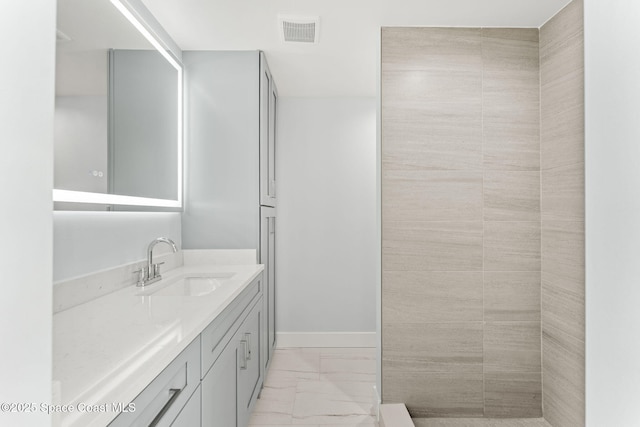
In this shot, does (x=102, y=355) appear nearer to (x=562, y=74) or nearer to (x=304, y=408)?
(x=304, y=408)

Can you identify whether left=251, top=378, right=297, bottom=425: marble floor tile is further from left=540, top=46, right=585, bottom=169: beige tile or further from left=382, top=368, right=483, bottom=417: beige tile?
left=540, top=46, right=585, bottom=169: beige tile

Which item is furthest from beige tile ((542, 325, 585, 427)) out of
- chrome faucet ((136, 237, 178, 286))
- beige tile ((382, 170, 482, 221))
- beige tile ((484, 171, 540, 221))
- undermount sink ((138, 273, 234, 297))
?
chrome faucet ((136, 237, 178, 286))

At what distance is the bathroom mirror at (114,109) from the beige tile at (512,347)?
7.29ft

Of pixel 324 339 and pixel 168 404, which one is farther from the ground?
pixel 168 404

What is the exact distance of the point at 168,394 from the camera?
3.43ft

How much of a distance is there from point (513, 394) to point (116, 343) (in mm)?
2283

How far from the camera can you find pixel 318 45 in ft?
8.29

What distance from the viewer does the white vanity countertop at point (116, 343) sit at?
0.71m

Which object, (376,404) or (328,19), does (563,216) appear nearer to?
(376,404)

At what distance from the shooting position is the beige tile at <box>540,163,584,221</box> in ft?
6.25

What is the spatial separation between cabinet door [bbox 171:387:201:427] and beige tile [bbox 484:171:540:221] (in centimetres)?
189

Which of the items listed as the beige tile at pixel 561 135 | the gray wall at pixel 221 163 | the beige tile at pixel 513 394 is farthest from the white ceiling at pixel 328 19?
the beige tile at pixel 513 394

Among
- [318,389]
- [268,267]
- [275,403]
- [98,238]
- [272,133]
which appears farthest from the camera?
[272,133]

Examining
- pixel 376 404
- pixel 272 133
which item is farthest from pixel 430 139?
pixel 376 404
